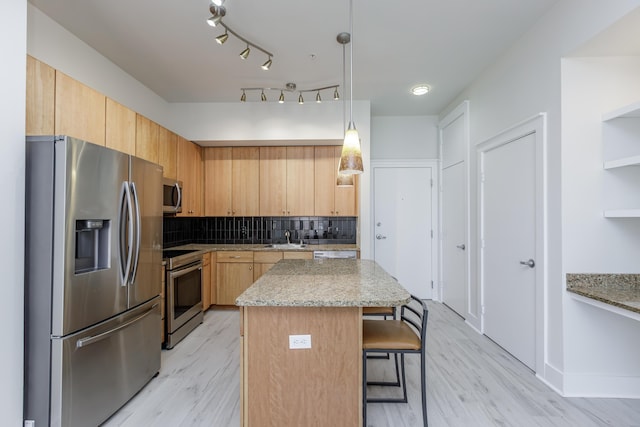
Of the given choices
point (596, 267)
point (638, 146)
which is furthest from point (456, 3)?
point (596, 267)

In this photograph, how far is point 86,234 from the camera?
1.80m

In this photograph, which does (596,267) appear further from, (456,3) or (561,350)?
(456,3)

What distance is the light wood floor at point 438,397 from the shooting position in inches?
74.3

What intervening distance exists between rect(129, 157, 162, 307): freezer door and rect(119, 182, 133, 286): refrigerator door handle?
5cm

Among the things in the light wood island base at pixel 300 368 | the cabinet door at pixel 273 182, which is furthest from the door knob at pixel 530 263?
the cabinet door at pixel 273 182

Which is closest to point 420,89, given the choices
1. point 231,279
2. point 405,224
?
point 405,224

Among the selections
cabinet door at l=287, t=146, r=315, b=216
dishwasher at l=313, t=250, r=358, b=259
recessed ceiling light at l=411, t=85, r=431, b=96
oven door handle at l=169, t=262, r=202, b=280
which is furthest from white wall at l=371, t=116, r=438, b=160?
oven door handle at l=169, t=262, r=202, b=280

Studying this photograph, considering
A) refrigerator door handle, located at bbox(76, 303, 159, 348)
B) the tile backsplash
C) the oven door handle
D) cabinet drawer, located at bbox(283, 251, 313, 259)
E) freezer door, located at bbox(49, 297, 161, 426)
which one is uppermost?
the tile backsplash

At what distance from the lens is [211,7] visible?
6.74ft

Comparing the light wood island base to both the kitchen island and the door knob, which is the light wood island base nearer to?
the kitchen island

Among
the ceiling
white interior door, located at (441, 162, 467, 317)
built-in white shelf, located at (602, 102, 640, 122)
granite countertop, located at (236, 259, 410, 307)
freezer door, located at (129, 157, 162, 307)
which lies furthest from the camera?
white interior door, located at (441, 162, 467, 317)

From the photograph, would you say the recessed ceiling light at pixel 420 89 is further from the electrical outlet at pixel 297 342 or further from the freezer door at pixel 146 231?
the electrical outlet at pixel 297 342

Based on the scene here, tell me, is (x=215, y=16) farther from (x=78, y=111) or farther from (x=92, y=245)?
(x=92, y=245)

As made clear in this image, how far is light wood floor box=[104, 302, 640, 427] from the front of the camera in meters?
1.89
